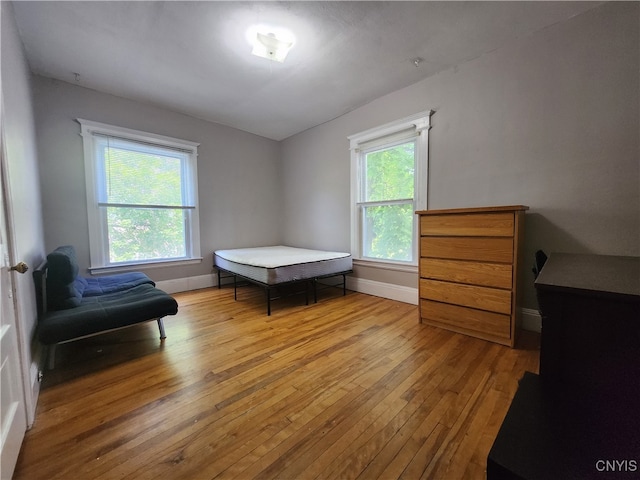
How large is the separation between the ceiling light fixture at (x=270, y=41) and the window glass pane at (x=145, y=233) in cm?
241

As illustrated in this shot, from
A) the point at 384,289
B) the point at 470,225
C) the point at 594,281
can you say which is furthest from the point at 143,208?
the point at 594,281

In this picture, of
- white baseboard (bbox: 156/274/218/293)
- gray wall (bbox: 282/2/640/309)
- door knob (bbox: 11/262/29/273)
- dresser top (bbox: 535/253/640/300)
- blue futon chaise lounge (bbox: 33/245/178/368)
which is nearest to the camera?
dresser top (bbox: 535/253/640/300)

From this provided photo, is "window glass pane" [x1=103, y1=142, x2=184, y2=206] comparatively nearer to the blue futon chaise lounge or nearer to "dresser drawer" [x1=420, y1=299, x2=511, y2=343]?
the blue futon chaise lounge

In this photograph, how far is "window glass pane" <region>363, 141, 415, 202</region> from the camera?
297 cm

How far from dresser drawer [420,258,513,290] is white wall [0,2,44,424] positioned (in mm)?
2701

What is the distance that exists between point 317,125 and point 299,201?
123 centimetres

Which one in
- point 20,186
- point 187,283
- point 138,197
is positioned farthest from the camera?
point 187,283

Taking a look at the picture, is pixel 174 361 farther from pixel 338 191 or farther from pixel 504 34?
pixel 504 34

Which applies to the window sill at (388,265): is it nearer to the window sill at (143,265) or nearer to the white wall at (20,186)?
the window sill at (143,265)

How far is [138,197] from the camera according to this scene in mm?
3250

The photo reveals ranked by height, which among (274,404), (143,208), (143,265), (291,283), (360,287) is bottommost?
(274,404)

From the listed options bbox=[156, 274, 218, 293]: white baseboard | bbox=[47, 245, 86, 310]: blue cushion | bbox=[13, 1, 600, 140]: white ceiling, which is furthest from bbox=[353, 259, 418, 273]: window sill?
bbox=[47, 245, 86, 310]: blue cushion

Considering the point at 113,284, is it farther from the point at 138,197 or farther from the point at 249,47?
the point at 249,47

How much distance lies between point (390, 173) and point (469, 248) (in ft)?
4.68
